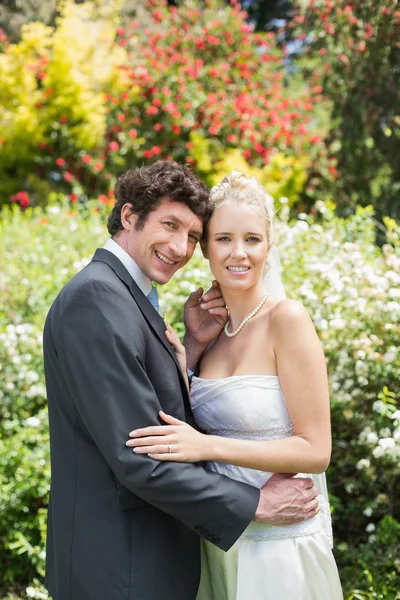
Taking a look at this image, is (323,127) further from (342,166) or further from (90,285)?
(90,285)

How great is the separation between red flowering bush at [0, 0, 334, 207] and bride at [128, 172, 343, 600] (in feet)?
21.9

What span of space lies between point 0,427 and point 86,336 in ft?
8.71

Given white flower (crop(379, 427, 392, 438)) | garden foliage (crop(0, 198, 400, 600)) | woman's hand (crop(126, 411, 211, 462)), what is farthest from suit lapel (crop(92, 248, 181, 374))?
white flower (crop(379, 427, 392, 438))

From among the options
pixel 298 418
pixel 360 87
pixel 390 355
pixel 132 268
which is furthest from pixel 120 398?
pixel 360 87

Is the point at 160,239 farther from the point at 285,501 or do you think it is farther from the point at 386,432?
the point at 386,432

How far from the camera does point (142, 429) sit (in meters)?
1.92

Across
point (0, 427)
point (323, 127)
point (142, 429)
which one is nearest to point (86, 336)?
point (142, 429)

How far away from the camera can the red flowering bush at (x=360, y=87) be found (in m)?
6.88

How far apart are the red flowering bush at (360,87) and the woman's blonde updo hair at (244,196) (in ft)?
14.5

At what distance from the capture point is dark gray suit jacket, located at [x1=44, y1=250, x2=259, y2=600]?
1.91 meters

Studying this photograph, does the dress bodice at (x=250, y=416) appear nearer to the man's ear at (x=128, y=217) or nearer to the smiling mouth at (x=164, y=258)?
the smiling mouth at (x=164, y=258)

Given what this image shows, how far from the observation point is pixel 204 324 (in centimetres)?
263

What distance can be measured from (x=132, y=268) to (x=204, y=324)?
52cm

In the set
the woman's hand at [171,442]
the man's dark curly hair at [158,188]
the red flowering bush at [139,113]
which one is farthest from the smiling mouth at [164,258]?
the red flowering bush at [139,113]
